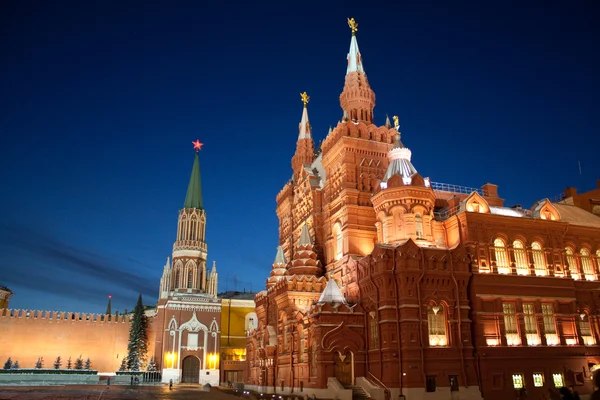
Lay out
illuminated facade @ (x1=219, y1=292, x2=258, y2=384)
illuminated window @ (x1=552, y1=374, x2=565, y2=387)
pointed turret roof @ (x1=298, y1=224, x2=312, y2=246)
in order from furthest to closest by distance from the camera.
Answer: illuminated facade @ (x1=219, y1=292, x2=258, y2=384), pointed turret roof @ (x1=298, y1=224, x2=312, y2=246), illuminated window @ (x1=552, y1=374, x2=565, y2=387)

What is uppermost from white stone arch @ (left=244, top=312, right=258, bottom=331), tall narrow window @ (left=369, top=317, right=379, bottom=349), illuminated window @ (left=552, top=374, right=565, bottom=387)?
white stone arch @ (left=244, top=312, right=258, bottom=331)

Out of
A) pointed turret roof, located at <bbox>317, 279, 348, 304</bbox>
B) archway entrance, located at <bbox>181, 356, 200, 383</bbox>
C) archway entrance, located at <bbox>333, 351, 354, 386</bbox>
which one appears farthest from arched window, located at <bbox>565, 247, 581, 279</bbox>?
archway entrance, located at <bbox>181, 356, 200, 383</bbox>

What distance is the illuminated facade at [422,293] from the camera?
3291 centimetres

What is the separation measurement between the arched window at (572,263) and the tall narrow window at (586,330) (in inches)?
116

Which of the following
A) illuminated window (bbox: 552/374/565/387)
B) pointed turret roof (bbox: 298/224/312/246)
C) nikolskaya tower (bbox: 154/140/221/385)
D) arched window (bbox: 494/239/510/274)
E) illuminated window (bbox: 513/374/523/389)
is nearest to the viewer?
illuminated window (bbox: 513/374/523/389)

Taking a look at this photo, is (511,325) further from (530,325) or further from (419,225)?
(419,225)

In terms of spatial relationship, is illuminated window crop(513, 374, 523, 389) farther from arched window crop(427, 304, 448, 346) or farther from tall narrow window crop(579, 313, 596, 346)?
tall narrow window crop(579, 313, 596, 346)

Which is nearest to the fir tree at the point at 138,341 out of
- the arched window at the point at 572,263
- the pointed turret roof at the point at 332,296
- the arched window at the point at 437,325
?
the pointed turret roof at the point at 332,296

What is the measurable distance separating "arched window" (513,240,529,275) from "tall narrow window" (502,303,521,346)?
289 centimetres

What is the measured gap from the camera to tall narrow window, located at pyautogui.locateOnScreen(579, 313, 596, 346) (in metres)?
37.5

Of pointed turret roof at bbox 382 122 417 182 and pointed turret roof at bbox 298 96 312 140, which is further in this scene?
pointed turret roof at bbox 298 96 312 140

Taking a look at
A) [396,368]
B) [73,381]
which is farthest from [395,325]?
[73,381]

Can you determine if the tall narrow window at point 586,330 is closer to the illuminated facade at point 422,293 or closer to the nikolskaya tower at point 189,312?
the illuminated facade at point 422,293

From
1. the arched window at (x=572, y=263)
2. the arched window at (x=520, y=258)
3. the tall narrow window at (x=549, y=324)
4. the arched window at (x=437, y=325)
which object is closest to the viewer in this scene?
the arched window at (x=437, y=325)
